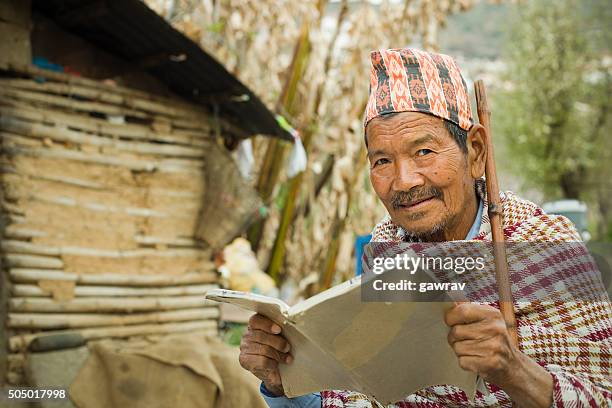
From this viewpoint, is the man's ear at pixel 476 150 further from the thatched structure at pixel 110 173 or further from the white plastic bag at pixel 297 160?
the white plastic bag at pixel 297 160

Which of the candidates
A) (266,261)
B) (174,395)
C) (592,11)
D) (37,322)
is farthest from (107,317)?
(592,11)

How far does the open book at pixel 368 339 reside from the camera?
1.62 m

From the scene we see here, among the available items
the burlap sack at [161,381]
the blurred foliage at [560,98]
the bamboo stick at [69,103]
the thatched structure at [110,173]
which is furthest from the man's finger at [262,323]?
the blurred foliage at [560,98]

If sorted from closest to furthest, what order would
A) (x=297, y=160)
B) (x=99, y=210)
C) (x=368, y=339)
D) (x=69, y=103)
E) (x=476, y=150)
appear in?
(x=368, y=339)
(x=476, y=150)
(x=69, y=103)
(x=99, y=210)
(x=297, y=160)

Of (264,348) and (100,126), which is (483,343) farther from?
(100,126)

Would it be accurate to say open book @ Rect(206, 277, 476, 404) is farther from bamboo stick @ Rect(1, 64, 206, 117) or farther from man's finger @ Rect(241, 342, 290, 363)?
bamboo stick @ Rect(1, 64, 206, 117)

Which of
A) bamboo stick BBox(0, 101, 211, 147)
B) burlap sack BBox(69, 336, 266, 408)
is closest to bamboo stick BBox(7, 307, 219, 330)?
burlap sack BBox(69, 336, 266, 408)

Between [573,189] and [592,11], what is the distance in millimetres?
6189

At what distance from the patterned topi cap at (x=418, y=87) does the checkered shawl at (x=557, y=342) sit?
378 millimetres

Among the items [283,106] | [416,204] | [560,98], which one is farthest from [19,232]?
[560,98]

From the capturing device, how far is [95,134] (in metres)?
4.89

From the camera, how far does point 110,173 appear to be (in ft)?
16.2

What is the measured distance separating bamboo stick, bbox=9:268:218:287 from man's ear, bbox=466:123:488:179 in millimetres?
3247

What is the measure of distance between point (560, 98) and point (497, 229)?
72.9 ft
